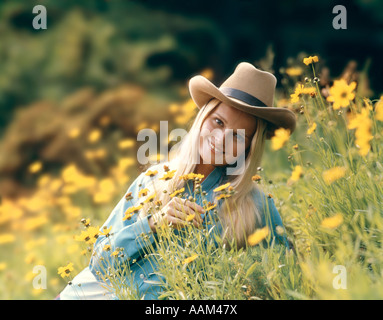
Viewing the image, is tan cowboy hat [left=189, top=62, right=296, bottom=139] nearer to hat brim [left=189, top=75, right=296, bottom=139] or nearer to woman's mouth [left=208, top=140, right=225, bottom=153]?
hat brim [left=189, top=75, right=296, bottom=139]

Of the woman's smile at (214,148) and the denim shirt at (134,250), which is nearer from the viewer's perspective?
the denim shirt at (134,250)

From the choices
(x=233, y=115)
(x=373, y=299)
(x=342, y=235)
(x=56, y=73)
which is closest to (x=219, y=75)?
(x=56, y=73)

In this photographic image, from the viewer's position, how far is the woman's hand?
133cm

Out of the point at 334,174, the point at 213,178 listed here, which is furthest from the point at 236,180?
the point at 334,174

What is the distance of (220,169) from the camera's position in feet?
5.42

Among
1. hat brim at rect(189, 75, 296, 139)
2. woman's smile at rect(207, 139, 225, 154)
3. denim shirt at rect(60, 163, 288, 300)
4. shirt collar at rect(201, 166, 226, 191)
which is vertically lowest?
denim shirt at rect(60, 163, 288, 300)

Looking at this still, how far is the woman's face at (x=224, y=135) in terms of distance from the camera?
1.56 m

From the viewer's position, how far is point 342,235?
1352 mm

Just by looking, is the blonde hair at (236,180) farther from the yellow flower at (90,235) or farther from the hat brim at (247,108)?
the yellow flower at (90,235)

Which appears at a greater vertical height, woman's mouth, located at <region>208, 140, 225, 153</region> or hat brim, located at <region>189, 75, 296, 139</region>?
hat brim, located at <region>189, 75, 296, 139</region>

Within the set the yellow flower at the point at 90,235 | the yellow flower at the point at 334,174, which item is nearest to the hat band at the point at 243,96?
the yellow flower at the point at 334,174

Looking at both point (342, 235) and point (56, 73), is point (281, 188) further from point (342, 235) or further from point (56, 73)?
point (56, 73)

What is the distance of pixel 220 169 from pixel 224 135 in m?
0.15

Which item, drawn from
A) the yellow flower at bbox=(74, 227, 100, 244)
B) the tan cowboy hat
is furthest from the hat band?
the yellow flower at bbox=(74, 227, 100, 244)
